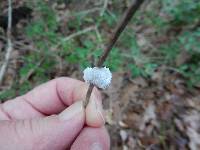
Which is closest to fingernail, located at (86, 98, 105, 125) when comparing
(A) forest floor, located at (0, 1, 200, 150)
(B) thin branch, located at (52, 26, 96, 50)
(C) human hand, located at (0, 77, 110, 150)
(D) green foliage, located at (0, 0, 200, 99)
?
(C) human hand, located at (0, 77, 110, 150)

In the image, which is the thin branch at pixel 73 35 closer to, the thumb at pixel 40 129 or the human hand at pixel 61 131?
the human hand at pixel 61 131

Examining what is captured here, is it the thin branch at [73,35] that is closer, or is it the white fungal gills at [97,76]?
the white fungal gills at [97,76]

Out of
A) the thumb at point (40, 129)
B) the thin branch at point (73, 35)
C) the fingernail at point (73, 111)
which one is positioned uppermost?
the thin branch at point (73, 35)

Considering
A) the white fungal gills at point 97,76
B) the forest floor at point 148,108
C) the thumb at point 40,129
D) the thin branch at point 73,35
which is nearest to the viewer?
the white fungal gills at point 97,76

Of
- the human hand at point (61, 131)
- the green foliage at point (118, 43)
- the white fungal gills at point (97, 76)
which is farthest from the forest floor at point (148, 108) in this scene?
the white fungal gills at point (97, 76)

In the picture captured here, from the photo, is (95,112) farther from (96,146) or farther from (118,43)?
(118,43)

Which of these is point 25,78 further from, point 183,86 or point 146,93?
point 183,86

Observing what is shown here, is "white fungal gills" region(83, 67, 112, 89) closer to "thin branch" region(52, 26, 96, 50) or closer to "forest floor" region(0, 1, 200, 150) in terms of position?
"forest floor" region(0, 1, 200, 150)

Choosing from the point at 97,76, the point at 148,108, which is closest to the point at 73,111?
the point at 97,76

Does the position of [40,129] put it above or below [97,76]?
below
